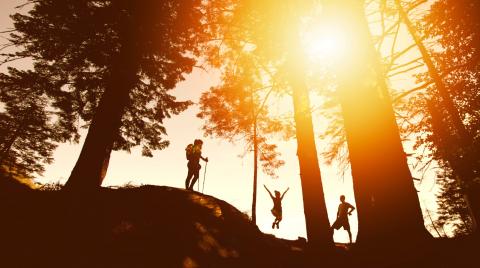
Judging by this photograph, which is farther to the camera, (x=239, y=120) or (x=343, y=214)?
(x=239, y=120)

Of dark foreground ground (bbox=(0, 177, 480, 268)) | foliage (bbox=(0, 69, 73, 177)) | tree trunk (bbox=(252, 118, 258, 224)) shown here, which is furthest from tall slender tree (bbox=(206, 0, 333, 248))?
foliage (bbox=(0, 69, 73, 177))

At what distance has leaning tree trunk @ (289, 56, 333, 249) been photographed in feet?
25.5

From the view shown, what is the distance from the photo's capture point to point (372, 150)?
3582 mm

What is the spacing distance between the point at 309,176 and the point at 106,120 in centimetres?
631

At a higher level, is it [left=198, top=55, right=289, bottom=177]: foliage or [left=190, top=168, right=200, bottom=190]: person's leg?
[left=198, top=55, right=289, bottom=177]: foliage

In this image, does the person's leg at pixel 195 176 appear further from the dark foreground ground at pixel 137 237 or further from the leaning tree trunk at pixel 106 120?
the leaning tree trunk at pixel 106 120

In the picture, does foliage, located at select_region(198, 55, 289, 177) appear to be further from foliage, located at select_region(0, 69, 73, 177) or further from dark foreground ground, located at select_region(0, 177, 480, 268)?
foliage, located at select_region(0, 69, 73, 177)

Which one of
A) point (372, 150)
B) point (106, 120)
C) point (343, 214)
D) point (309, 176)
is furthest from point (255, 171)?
point (372, 150)

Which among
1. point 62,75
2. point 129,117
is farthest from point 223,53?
point 62,75

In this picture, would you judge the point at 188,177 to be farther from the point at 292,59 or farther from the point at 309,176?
Result: the point at 292,59

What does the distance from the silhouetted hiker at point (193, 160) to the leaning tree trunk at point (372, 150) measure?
6.46 meters

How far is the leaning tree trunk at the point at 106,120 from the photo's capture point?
8.20 metres

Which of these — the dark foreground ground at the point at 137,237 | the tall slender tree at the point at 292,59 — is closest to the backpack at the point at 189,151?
the dark foreground ground at the point at 137,237

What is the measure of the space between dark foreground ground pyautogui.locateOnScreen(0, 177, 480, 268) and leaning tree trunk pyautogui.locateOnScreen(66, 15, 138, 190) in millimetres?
1961
